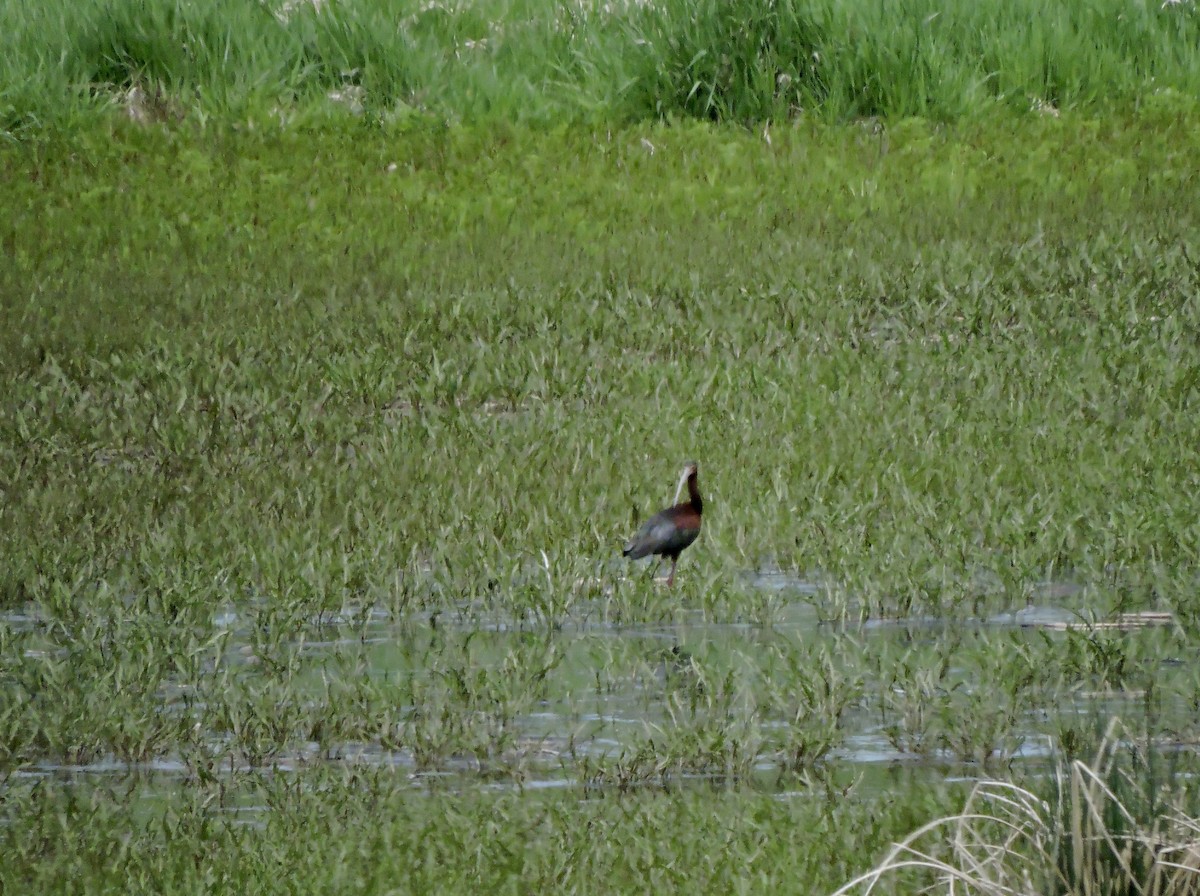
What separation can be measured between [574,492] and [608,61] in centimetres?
1053

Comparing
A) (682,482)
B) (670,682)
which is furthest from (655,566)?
(670,682)

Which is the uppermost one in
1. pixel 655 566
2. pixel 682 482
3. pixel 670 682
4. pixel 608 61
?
pixel 682 482

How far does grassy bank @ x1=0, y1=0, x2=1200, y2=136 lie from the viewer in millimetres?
18766

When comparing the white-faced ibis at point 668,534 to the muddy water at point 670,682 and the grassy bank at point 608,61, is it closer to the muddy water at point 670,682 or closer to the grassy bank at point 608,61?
the muddy water at point 670,682

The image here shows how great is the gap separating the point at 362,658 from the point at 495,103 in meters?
12.1

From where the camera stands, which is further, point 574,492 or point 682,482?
point 574,492

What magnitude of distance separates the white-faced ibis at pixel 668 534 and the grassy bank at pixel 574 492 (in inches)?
5.1

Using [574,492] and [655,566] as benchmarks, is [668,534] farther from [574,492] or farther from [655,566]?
[574,492]

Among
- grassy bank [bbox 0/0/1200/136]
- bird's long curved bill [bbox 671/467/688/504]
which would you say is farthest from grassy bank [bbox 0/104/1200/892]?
grassy bank [bbox 0/0/1200/136]

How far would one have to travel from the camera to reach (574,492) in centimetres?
955

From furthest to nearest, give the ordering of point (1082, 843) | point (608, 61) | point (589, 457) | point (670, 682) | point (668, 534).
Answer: point (608, 61) < point (589, 457) < point (668, 534) < point (670, 682) < point (1082, 843)

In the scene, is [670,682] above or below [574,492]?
above

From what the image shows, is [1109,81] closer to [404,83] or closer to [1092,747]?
[404,83]

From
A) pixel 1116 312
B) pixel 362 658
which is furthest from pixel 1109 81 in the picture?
pixel 362 658
